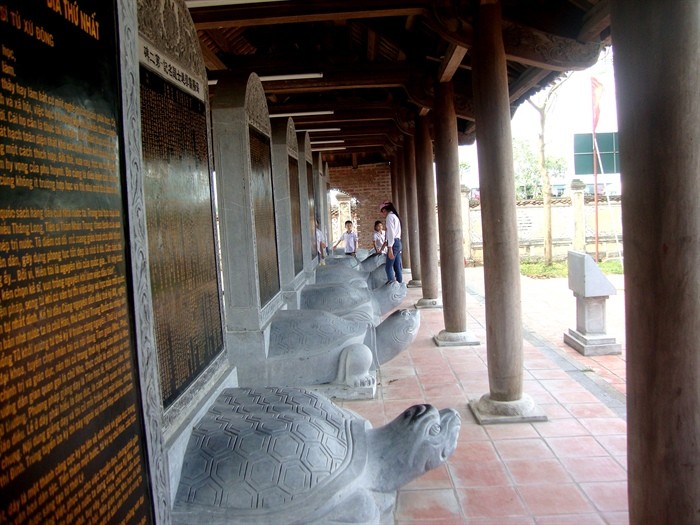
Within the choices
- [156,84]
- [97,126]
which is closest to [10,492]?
[97,126]

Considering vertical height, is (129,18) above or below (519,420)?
above

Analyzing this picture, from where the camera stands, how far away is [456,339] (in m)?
6.88

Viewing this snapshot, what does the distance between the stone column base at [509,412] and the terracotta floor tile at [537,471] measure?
0.64 metres

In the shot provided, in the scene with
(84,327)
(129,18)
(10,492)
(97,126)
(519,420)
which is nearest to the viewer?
(10,492)

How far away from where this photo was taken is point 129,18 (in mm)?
1946

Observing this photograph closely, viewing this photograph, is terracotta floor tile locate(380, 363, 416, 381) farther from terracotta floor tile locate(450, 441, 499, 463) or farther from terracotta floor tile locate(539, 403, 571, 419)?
terracotta floor tile locate(450, 441, 499, 463)

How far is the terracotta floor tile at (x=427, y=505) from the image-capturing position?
3.12 m

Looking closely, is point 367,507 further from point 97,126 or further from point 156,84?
point 156,84

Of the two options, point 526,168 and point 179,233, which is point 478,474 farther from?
point 526,168

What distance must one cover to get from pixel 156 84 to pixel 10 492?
1.97 meters

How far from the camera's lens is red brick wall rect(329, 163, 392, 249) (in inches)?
776

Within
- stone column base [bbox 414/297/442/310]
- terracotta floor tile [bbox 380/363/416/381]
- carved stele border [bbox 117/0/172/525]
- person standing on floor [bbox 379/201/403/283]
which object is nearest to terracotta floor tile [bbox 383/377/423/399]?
Answer: terracotta floor tile [bbox 380/363/416/381]

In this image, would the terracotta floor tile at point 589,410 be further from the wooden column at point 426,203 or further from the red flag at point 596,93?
the red flag at point 596,93

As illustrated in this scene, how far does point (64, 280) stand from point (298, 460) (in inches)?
54.1
